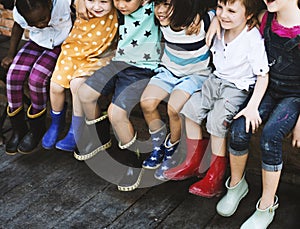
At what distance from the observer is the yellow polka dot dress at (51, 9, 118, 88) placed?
3.14 m

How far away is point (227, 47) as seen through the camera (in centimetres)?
278

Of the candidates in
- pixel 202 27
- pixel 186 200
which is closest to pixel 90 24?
pixel 202 27

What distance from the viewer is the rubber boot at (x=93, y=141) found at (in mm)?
3150

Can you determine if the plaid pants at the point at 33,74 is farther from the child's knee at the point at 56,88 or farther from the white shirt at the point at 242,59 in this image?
the white shirt at the point at 242,59

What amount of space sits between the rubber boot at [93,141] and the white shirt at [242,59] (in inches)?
28.1

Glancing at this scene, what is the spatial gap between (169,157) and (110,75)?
1.75ft

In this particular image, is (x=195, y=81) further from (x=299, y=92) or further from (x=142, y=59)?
(x=299, y=92)

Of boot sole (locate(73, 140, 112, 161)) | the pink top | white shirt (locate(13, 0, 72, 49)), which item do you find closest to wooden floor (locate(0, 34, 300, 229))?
boot sole (locate(73, 140, 112, 161))

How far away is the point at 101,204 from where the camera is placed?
2.95 metres

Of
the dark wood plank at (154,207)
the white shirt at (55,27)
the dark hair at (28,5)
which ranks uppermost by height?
the dark hair at (28,5)

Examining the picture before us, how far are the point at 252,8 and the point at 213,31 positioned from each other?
0.76 feet

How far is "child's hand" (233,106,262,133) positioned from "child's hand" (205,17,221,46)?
41cm

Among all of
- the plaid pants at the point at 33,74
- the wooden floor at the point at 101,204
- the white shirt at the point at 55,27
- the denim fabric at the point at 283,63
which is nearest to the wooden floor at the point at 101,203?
the wooden floor at the point at 101,204

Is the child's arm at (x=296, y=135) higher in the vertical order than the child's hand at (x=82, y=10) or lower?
lower
